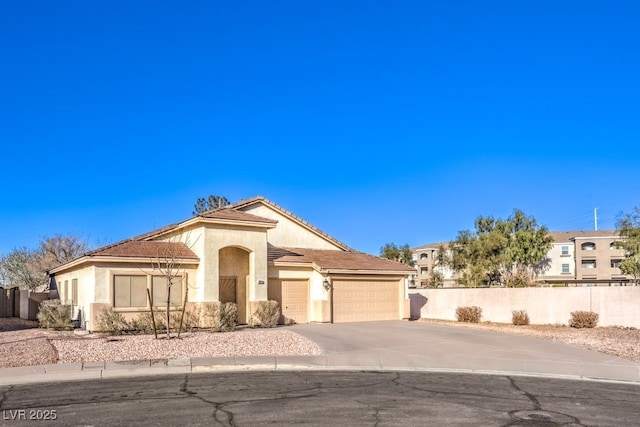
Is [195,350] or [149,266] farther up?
[149,266]

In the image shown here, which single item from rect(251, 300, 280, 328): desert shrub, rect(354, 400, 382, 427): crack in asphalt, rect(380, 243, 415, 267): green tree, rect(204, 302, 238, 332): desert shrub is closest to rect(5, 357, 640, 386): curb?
rect(354, 400, 382, 427): crack in asphalt

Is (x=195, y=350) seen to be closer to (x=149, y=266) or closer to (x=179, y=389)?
(x=179, y=389)

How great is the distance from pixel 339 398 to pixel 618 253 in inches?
2707

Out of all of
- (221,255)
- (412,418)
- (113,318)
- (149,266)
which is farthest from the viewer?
(221,255)

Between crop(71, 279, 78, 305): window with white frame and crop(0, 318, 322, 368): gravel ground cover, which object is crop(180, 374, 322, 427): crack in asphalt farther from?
crop(71, 279, 78, 305): window with white frame

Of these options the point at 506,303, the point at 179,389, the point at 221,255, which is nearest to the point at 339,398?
the point at 179,389

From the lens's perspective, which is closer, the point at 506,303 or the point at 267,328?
the point at 267,328

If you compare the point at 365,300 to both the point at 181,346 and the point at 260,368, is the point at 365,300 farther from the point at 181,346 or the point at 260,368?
the point at 260,368

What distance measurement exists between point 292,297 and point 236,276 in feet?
10.2

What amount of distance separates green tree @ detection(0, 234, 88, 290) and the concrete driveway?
110 ft

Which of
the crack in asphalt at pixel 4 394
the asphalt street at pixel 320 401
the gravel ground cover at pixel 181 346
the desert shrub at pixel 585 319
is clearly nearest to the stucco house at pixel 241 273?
the gravel ground cover at pixel 181 346

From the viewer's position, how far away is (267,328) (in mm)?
24484

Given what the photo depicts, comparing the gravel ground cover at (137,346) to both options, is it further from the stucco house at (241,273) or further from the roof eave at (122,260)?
the roof eave at (122,260)

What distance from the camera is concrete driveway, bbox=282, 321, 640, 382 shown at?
50.2 ft
